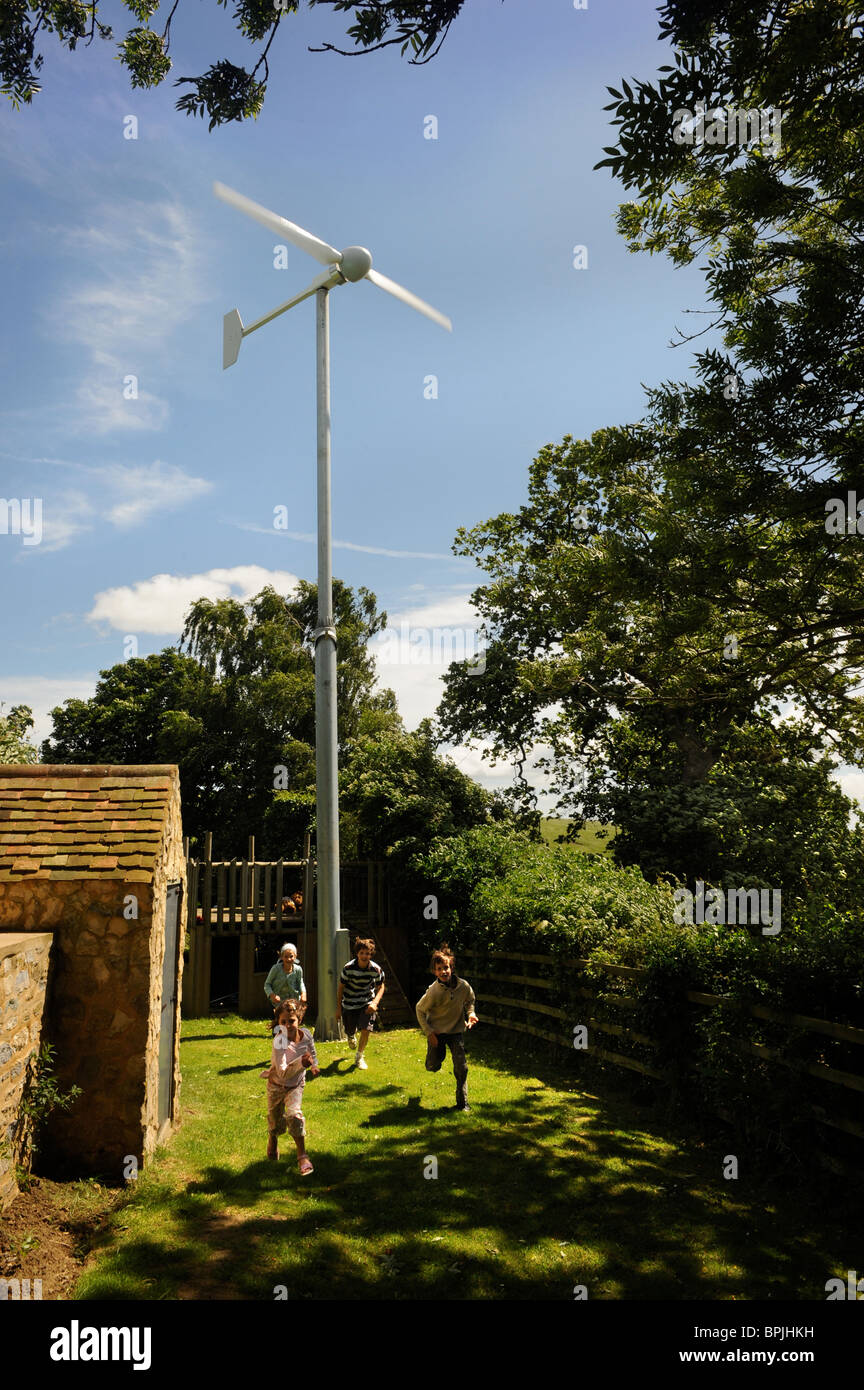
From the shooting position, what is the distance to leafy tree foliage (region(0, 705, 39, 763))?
2286cm

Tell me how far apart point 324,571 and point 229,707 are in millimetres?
24200

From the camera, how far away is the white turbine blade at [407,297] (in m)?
15.2

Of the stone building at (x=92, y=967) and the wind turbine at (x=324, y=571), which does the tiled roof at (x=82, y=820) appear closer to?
the stone building at (x=92, y=967)

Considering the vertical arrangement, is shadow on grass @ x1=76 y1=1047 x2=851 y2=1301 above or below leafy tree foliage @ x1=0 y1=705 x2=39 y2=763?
below

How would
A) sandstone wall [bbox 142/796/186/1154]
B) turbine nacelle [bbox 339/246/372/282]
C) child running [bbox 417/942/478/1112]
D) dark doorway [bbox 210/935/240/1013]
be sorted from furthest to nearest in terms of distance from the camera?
dark doorway [bbox 210/935/240/1013] → turbine nacelle [bbox 339/246/372/282] → child running [bbox 417/942/478/1112] → sandstone wall [bbox 142/796/186/1154]

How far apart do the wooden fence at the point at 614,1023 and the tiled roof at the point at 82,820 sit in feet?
17.7

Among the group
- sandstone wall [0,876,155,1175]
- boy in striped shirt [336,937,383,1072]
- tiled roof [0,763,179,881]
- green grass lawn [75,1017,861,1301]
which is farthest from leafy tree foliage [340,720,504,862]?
sandstone wall [0,876,155,1175]

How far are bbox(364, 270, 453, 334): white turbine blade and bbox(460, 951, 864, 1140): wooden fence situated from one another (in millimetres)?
12131

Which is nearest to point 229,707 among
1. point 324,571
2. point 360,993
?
point 324,571

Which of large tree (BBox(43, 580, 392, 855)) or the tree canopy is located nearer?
the tree canopy

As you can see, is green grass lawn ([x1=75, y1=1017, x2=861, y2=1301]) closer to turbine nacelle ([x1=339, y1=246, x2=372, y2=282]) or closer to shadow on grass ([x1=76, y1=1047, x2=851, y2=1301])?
shadow on grass ([x1=76, y1=1047, x2=851, y2=1301])

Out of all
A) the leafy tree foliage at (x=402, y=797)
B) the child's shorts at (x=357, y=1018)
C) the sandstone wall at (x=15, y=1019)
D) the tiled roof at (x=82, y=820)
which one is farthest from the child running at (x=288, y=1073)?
the leafy tree foliage at (x=402, y=797)

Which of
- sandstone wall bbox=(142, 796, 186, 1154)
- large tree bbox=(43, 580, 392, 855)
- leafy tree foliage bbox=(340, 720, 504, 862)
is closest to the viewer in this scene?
sandstone wall bbox=(142, 796, 186, 1154)

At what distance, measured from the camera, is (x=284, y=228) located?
1454 cm
